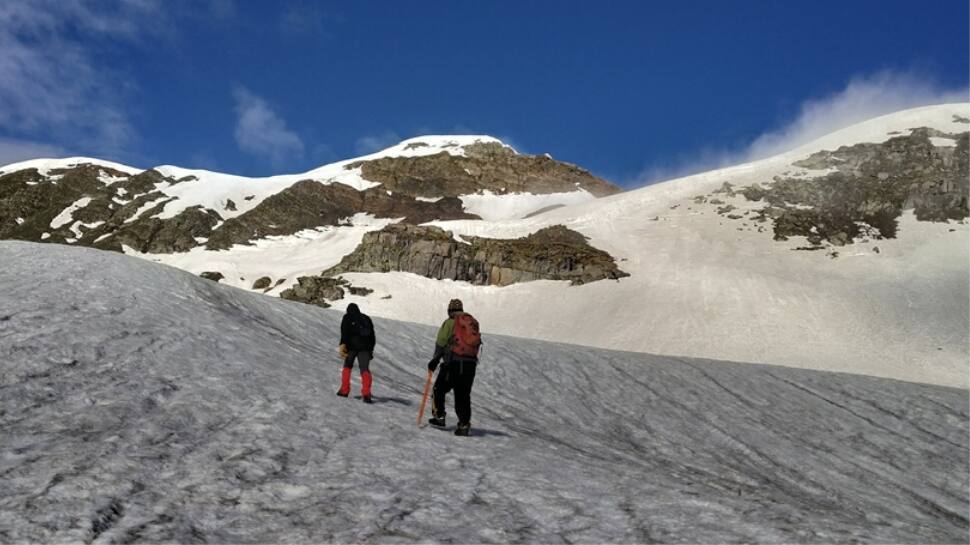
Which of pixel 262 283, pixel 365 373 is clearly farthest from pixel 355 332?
pixel 262 283

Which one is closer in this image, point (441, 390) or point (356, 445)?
point (356, 445)

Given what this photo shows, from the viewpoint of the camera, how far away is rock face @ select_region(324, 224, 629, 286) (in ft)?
253

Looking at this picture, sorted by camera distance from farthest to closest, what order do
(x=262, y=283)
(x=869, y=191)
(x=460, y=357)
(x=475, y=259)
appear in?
(x=869, y=191) → (x=262, y=283) → (x=475, y=259) → (x=460, y=357)

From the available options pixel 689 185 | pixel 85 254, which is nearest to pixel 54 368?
pixel 85 254

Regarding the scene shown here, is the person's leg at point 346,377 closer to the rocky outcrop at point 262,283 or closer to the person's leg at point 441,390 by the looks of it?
the person's leg at point 441,390

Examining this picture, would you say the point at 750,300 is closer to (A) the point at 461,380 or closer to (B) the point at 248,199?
(A) the point at 461,380

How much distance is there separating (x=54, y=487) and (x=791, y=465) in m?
16.9

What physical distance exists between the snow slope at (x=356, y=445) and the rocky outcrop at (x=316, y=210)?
304 ft

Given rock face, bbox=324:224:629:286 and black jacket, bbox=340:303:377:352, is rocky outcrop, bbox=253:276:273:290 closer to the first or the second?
rock face, bbox=324:224:629:286

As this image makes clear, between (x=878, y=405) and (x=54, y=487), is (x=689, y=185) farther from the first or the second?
(x=54, y=487)

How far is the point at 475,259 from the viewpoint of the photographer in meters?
79.8

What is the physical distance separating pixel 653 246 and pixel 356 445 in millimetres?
77622

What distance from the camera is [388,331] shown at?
985 inches

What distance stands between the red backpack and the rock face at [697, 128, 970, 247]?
258 ft
